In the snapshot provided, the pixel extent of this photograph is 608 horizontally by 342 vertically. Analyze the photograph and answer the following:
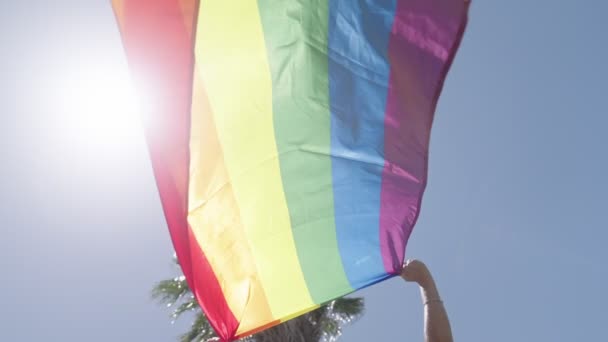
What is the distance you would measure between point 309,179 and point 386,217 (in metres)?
0.46

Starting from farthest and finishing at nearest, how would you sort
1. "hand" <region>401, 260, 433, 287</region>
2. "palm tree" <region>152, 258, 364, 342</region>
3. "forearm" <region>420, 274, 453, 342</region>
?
"palm tree" <region>152, 258, 364, 342</region>, "hand" <region>401, 260, 433, 287</region>, "forearm" <region>420, 274, 453, 342</region>

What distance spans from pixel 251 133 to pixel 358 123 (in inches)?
22.3

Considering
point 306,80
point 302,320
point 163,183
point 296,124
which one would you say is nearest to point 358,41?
point 306,80

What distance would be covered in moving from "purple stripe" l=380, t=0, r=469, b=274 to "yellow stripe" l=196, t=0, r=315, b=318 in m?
0.55

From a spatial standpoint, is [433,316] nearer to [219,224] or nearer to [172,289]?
[219,224]

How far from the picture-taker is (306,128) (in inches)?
132

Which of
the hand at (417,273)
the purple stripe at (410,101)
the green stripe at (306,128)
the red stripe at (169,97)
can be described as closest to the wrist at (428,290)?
the hand at (417,273)

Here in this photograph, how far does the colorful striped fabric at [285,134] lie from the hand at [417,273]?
0.38ft

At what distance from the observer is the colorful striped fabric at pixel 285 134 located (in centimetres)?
305

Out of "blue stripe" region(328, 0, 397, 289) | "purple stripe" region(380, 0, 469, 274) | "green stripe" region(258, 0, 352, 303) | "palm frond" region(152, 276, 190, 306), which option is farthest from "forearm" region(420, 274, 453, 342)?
"palm frond" region(152, 276, 190, 306)

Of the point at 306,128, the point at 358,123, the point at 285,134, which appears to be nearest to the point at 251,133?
the point at 285,134

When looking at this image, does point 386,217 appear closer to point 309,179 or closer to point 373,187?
point 373,187

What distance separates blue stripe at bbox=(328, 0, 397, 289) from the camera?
3191 mm

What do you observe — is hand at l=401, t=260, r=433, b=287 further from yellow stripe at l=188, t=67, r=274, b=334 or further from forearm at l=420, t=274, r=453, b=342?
yellow stripe at l=188, t=67, r=274, b=334
